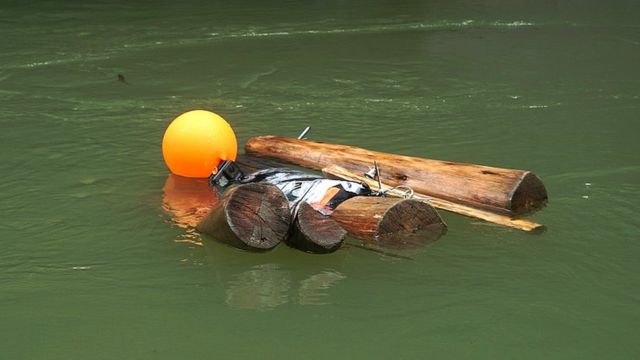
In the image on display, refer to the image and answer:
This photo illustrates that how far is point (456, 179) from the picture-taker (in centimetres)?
581

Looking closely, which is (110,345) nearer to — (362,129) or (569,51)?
(362,129)

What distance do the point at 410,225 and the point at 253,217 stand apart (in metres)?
0.95

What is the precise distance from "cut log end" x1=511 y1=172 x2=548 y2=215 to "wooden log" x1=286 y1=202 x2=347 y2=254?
47.4 inches

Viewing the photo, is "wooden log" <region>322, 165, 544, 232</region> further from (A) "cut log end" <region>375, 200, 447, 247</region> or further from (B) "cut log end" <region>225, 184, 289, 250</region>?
(B) "cut log end" <region>225, 184, 289, 250</region>

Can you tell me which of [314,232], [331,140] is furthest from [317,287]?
[331,140]

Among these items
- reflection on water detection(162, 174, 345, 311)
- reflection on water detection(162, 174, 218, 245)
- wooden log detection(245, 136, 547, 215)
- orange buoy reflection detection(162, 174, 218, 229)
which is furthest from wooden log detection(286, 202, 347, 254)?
wooden log detection(245, 136, 547, 215)

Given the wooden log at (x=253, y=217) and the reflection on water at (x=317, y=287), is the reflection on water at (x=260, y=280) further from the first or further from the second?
the wooden log at (x=253, y=217)

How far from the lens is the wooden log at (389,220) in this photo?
16.9 ft

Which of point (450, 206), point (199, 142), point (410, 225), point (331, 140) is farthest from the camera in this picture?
point (331, 140)

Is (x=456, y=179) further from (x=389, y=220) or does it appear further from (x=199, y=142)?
(x=199, y=142)

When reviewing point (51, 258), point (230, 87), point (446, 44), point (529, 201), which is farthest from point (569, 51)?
point (51, 258)

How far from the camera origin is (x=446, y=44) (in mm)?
12656

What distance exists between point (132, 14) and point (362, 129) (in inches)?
355

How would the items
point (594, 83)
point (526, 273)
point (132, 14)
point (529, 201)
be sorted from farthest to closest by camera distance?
point (132, 14), point (594, 83), point (529, 201), point (526, 273)
